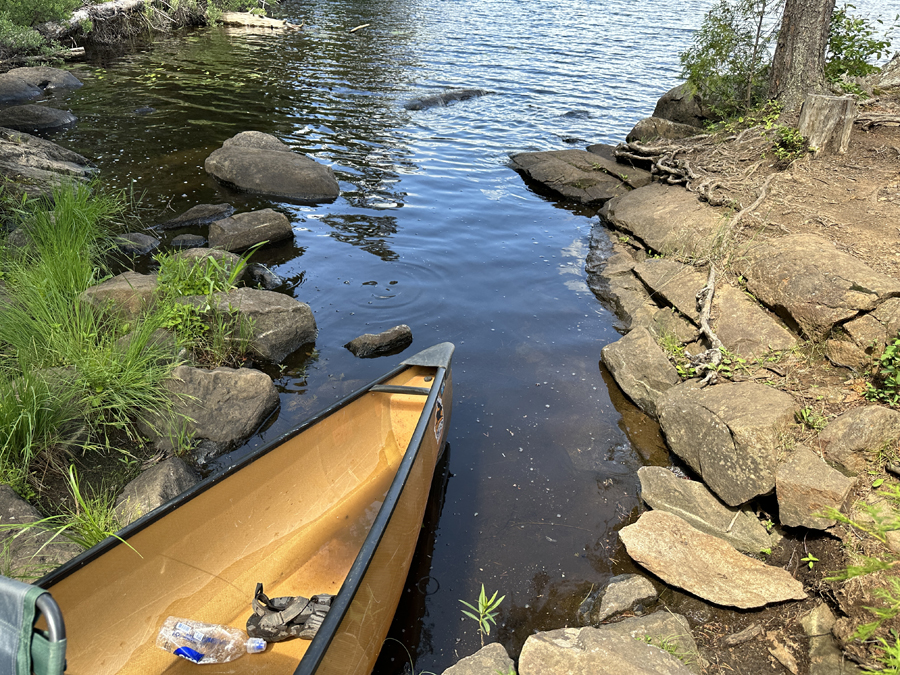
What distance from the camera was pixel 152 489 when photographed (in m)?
3.98

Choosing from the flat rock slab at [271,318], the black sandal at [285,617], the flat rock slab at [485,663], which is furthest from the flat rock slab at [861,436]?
the flat rock slab at [271,318]

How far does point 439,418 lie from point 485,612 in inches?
51.5

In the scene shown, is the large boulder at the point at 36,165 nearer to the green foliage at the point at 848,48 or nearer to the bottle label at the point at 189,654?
the bottle label at the point at 189,654

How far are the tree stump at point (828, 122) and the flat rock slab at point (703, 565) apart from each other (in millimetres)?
5727

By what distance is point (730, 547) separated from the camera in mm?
4008

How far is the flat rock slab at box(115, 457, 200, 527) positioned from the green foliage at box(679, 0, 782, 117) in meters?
9.74

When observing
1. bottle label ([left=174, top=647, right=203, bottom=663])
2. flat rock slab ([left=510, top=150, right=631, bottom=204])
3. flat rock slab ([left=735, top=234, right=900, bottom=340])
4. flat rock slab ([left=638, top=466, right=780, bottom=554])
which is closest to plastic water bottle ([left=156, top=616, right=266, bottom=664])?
bottle label ([left=174, top=647, right=203, bottom=663])

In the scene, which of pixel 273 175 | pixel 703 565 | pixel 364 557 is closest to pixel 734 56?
pixel 273 175

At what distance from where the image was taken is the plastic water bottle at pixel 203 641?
314 centimetres

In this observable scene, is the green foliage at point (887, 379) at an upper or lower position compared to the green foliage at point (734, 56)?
lower

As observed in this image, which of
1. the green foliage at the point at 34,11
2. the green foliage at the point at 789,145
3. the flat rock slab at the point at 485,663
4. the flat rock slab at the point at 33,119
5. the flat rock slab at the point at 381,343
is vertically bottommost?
the flat rock slab at the point at 485,663

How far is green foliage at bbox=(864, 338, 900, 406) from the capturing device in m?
4.19

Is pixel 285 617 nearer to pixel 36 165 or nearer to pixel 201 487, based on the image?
pixel 201 487

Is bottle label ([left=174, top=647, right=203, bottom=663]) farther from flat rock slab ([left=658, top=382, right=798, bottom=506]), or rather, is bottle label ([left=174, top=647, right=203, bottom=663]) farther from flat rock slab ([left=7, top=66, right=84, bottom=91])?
flat rock slab ([left=7, top=66, right=84, bottom=91])
